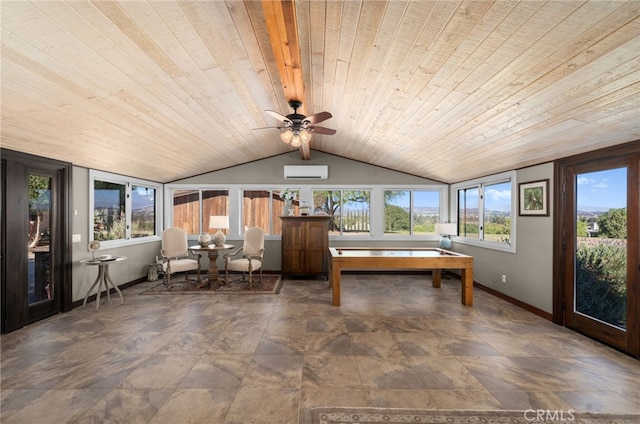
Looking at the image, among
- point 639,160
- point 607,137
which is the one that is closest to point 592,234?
point 639,160

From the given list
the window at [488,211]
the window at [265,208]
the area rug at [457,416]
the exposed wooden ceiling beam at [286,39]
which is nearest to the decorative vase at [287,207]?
the window at [265,208]

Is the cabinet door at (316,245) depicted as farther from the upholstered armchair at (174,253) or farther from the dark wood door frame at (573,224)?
the dark wood door frame at (573,224)

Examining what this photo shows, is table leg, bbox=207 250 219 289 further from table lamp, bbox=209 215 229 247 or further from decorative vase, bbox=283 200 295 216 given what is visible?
decorative vase, bbox=283 200 295 216

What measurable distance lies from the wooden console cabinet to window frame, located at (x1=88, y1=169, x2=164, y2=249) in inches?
120

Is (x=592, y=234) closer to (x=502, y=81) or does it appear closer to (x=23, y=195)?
(x=502, y=81)

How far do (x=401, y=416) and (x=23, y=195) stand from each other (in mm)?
4907

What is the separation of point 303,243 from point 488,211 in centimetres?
381

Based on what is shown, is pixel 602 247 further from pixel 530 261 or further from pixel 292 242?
pixel 292 242

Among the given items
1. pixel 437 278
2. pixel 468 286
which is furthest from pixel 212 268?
pixel 468 286

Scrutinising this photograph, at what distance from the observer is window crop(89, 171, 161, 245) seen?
4746 millimetres

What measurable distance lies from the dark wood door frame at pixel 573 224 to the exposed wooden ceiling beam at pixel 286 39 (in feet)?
11.3

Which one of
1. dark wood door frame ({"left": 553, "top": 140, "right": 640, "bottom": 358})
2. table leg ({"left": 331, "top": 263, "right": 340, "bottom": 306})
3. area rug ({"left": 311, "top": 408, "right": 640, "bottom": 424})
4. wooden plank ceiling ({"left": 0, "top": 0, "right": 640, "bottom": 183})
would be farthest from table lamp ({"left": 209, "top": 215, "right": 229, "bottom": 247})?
A: dark wood door frame ({"left": 553, "top": 140, "right": 640, "bottom": 358})

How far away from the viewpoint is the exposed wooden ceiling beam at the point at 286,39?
5.67 ft

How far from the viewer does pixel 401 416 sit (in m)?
1.90
